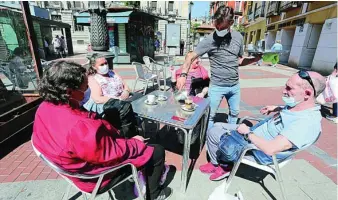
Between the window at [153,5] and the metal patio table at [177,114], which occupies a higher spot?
the window at [153,5]

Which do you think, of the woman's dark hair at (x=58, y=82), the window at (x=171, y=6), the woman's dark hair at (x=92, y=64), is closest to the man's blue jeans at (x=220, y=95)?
the woman's dark hair at (x=92, y=64)

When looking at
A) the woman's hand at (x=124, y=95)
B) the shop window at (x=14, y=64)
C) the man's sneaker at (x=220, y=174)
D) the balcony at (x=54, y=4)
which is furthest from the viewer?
the balcony at (x=54, y=4)

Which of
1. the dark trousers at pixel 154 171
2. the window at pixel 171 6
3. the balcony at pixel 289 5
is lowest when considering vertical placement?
the dark trousers at pixel 154 171

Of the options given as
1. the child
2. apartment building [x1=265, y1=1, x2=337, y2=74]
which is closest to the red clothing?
the child

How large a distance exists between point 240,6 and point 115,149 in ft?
122

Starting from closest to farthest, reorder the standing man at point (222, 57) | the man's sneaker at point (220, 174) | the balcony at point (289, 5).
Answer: the man's sneaker at point (220, 174)
the standing man at point (222, 57)
the balcony at point (289, 5)

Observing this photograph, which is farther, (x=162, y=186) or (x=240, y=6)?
(x=240, y=6)

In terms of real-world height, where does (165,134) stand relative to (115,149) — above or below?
below

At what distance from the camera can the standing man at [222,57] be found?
2293mm

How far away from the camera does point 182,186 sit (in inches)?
78.9

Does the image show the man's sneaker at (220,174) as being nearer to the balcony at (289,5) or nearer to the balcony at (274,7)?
the balcony at (289,5)

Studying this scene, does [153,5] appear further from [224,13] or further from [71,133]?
[71,133]

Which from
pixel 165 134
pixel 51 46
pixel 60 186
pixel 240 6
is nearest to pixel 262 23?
pixel 240 6

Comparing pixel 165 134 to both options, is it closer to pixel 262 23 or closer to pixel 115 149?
pixel 115 149
